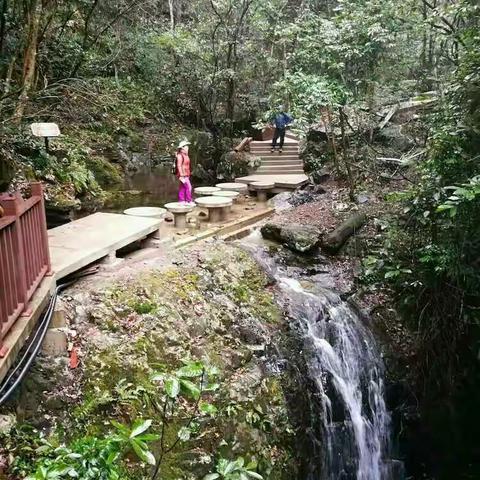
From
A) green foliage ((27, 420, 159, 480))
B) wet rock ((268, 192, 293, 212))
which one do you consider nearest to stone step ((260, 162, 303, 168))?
wet rock ((268, 192, 293, 212))

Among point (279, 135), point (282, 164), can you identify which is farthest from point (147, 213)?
point (279, 135)

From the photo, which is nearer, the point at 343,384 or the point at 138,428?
the point at 138,428

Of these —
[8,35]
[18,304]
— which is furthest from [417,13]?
[18,304]

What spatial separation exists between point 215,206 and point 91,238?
3491mm

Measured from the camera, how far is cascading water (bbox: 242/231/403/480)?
7488mm

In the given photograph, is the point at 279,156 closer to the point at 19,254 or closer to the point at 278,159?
the point at 278,159

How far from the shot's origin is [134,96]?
19.0 m

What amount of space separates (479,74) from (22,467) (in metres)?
7.16

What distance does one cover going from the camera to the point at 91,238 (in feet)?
24.7

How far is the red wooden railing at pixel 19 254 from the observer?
4184mm

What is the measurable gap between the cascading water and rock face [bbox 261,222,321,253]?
4.07 ft

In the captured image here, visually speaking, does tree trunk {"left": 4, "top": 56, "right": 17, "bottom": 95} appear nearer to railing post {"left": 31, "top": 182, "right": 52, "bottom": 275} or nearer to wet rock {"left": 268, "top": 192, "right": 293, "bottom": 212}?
railing post {"left": 31, "top": 182, "right": 52, "bottom": 275}

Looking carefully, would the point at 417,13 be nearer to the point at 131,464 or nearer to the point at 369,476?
the point at 369,476

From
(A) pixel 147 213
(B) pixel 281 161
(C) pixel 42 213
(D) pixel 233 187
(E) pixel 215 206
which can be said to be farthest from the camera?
(B) pixel 281 161
